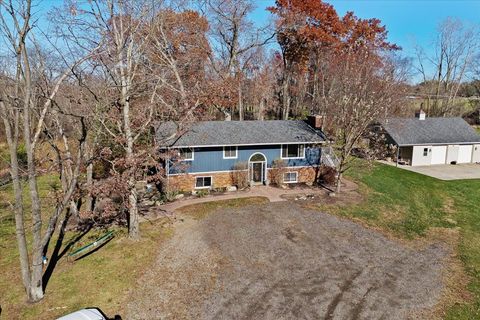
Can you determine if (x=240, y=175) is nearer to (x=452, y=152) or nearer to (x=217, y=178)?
(x=217, y=178)

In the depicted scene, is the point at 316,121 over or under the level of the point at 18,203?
over

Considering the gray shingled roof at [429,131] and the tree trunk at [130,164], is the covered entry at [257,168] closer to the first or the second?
the tree trunk at [130,164]

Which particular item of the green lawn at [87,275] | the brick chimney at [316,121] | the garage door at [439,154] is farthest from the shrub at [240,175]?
the garage door at [439,154]

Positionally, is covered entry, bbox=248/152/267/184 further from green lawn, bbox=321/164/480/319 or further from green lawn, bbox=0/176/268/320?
green lawn, bbox=0/176/268/320

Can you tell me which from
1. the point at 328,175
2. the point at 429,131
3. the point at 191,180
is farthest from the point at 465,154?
the point at 191,180

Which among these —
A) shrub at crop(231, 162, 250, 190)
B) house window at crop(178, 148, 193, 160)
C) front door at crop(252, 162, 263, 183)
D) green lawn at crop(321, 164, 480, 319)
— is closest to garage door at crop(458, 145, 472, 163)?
green lawn at crop(321, 164, 480, 319)

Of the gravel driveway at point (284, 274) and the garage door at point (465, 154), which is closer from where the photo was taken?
the gravel driveway at point (284, 274)
